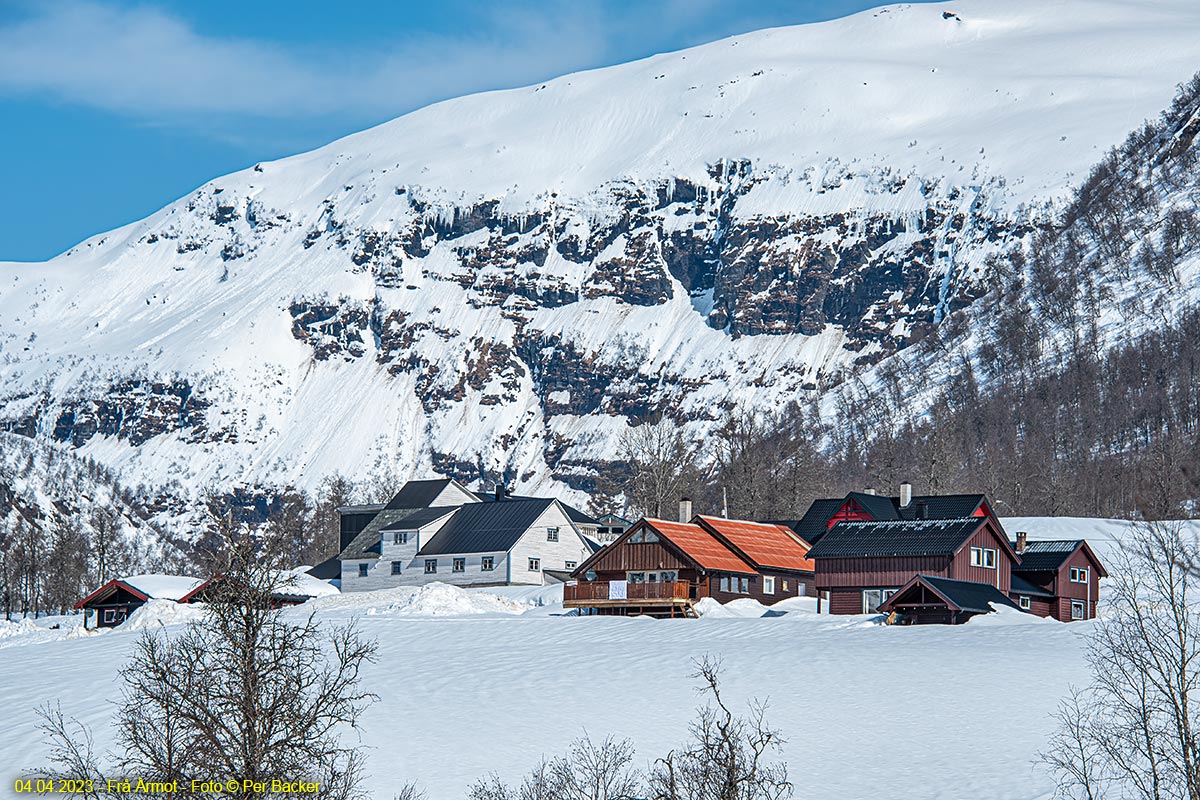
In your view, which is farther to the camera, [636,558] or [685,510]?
[685,510]

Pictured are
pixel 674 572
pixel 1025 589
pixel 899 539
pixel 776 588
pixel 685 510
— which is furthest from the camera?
pixel 685 510

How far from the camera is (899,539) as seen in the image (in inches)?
3204

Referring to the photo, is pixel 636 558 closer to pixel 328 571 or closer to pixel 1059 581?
pixel 1059 581

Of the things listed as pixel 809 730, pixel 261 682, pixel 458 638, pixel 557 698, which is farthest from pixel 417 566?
pixel 261 682

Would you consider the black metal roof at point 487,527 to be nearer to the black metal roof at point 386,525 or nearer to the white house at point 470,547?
the white house at point 470,547

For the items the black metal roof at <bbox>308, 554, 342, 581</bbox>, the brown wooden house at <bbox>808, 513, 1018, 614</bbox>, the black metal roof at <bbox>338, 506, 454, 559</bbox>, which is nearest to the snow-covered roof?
the black metal roof at <bbox>338, 506, 454, 559</bbox>

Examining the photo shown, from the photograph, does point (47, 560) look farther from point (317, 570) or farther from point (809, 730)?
point (809, 730)

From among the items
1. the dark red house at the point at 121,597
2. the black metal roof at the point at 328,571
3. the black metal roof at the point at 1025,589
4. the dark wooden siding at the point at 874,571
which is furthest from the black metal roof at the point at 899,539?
the black metal roof at the point at 328,571

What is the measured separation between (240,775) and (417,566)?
83.3m

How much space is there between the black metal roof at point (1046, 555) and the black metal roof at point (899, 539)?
5209mm

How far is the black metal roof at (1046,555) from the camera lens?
276ft

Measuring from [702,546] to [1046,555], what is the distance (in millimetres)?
17359

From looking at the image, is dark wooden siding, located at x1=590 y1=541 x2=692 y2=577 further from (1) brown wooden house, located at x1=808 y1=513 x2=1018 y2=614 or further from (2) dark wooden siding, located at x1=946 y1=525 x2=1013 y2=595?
(2) dark wooden siding, located at x1=946 y1=525 x2=1013 y2=595

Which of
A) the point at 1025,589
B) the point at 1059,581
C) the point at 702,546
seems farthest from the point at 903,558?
the point at 702,546
